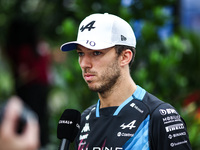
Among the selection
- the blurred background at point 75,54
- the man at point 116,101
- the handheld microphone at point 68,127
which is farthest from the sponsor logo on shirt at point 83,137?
the blurred background at point 75,54

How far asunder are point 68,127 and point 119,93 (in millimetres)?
494

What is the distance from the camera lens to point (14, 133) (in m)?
1.65

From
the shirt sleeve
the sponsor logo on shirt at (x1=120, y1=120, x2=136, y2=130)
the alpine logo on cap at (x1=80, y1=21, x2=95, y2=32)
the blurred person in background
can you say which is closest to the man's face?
the alpine logo on cap at (x1=80, y1=21, x2=95, y2=32)

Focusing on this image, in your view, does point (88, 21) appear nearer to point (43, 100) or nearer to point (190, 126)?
point (190, 126)

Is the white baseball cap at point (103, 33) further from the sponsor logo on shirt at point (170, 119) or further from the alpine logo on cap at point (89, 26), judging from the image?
the sponsor logo on shirt at point (170, 119)

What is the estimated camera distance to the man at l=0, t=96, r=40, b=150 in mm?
1633

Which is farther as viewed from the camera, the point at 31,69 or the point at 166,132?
the point at 31,69

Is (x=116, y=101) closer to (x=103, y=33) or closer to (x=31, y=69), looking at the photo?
(x=103, y=33)

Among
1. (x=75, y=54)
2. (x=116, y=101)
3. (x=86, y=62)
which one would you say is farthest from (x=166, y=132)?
(x=75, y=54)

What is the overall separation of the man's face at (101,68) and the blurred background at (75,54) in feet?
8.19

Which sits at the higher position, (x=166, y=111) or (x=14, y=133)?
(x=166, y=111)

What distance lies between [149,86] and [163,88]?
1.75 ft

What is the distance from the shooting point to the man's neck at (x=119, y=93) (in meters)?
3.28

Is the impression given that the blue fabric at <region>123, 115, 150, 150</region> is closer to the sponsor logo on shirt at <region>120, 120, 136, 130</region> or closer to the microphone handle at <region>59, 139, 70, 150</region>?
the sponsor logo on shirt at <region>120, 120, 136, 130</region>
